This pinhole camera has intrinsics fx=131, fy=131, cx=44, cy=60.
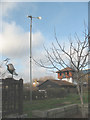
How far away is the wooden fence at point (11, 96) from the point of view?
13.1ft

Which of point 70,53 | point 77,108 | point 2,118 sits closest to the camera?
point 70,53

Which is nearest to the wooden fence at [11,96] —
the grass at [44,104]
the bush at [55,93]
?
the grass at [44,104]

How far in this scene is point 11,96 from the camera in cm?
416

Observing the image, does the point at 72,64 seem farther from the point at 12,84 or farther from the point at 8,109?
the point at 8,109

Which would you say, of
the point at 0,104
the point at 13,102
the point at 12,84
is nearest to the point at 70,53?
the point at 12,84

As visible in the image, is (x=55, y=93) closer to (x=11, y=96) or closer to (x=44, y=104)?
(x=44, y=104)

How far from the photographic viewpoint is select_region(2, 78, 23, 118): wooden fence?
400 cm

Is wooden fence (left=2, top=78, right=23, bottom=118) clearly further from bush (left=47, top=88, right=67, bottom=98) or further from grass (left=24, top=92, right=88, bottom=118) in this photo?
bush (left=47, top=88, right=67, bottom=98)

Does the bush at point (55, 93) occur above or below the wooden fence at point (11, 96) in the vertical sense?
below

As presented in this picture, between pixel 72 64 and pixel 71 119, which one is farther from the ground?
pixel 72 64

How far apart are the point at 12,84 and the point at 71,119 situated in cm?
244

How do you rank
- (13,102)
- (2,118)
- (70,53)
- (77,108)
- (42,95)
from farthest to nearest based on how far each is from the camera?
(42,95)
(77,108)
(13,102)
(2,118)
(70,53)

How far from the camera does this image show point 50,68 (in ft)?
12.4

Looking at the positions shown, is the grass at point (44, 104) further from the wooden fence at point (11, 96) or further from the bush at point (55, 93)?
the bush at point (55, 93)
